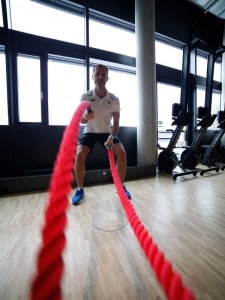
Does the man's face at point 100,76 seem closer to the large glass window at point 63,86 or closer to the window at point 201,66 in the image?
the large glass window at point 63,86

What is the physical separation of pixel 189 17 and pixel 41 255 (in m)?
5.98

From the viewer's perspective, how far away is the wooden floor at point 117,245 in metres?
0.78

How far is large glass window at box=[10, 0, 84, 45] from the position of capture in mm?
2730

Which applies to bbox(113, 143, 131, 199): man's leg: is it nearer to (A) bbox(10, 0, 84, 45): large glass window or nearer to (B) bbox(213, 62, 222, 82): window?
(A) bbox(10, 0, 84, 45): large glass window

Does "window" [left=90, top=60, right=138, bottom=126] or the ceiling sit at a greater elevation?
the ceiling

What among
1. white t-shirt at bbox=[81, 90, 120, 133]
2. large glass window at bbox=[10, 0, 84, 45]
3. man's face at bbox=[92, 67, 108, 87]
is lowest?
white t-shirt at bbox=[81, 90, 120, 133]

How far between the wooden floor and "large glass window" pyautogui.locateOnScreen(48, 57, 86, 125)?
165cm

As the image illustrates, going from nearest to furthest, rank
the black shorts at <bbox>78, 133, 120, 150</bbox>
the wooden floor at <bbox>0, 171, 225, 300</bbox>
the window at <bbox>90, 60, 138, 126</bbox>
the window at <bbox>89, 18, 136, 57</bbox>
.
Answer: the wooden floor at <bbox>0, 171, 225, 300</bbox> → the black shorts at <bbox>78, 133, 120, 150</bbox> → the window at <bbox>89, 18, 136, 57</bbox> → the window at <bbox>90, 60, 138, 126</bbox>

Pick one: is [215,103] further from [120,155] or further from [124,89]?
[120,155]

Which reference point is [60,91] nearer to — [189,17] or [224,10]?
[189,17]

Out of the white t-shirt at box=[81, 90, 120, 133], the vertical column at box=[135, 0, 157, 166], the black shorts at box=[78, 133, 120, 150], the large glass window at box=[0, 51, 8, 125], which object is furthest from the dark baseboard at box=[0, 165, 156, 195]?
the large glass window at box=[0, 51, 8, 125]

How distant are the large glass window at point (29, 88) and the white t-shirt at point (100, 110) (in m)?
1.43

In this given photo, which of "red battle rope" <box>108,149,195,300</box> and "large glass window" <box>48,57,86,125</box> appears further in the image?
"large glass window" <box>48,57,86,125</box>

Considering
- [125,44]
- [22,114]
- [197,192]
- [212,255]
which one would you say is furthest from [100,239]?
[125,44]
